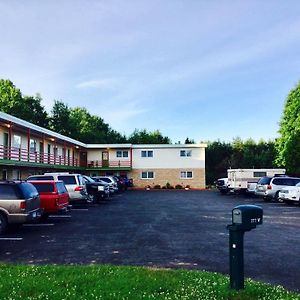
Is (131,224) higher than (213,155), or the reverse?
(213,155)

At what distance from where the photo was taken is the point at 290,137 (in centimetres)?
5231

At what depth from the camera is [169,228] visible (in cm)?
1447

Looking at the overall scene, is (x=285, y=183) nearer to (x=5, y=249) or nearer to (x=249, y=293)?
(x=5, y=249)

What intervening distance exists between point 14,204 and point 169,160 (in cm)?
4267

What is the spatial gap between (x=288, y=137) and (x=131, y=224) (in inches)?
1689

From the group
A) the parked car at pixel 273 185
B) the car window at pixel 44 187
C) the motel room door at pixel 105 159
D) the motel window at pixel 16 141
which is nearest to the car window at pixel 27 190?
the car window at pixel 44 187

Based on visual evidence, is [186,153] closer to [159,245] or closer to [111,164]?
[111,164]

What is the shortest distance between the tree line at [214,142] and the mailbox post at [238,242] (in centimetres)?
Result: 4500

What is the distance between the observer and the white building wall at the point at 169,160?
55.2 metres

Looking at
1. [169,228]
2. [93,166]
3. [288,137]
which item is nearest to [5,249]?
[169,228]

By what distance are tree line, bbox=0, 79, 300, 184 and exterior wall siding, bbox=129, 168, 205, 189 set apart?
6099mm

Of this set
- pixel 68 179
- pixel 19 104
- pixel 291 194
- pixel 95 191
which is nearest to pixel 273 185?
pixel 291 194

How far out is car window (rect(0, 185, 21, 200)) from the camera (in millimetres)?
13383

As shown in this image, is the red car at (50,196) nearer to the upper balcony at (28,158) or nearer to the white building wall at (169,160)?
the upper balcony at (28,158)
